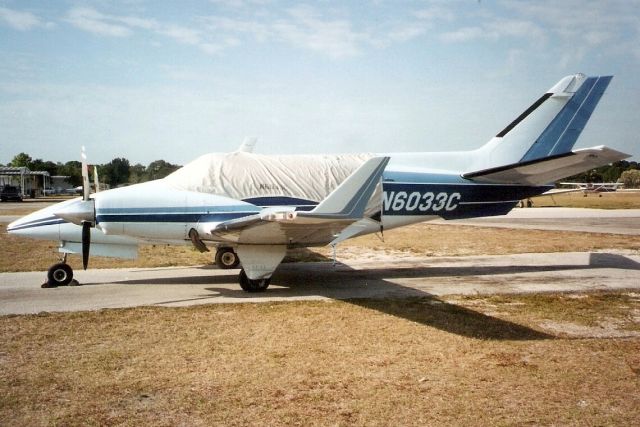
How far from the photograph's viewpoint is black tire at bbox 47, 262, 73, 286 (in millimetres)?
12062

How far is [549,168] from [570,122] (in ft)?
7.99

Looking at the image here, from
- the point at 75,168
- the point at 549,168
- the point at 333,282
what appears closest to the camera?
the point at 333,282

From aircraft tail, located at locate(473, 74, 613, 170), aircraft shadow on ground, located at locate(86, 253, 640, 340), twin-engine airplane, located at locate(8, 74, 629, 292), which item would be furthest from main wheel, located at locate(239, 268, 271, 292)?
aircraft tail, located at locate(473, 74, 613, 170)

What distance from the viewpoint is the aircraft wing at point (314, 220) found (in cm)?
898

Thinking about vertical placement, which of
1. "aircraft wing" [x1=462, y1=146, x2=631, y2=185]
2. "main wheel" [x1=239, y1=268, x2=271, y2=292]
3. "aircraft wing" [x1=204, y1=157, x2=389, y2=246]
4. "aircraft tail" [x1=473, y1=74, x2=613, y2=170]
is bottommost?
"main wheel" [x1=239, y1=268, x2=271, y2=292]

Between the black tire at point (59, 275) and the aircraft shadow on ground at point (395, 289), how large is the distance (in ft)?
4.48

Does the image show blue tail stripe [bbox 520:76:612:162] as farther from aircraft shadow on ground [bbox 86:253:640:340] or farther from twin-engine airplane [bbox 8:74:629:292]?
aircraft shadow on ground [bbox 86:253:640:340]

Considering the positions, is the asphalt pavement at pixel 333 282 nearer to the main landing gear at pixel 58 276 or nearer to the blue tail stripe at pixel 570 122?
the main landing gear at pixel 58 276

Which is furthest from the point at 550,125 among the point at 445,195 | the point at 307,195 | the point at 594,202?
the point at 594,202

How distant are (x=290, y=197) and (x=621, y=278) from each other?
345 inches

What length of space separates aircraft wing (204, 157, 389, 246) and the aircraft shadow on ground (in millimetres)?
1292

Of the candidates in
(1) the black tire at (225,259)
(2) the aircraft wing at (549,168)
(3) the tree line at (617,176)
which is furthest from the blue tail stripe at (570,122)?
(3) the tree line at (617,176)

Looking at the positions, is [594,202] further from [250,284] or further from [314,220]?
[314,220]

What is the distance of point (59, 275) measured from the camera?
12.2 meters
